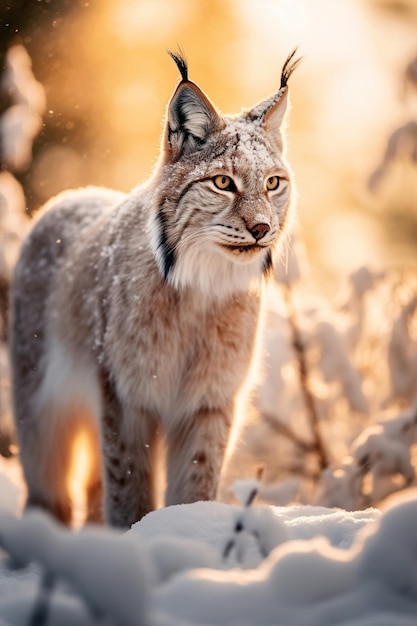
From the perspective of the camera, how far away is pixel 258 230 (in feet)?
9.12

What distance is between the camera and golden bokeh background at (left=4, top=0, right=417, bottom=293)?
805 cm

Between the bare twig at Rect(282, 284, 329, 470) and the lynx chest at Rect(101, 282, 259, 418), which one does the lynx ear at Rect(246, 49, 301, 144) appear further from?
the bare twig at Rect(282, 284, 329, 470)

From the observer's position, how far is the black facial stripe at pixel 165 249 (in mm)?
3023

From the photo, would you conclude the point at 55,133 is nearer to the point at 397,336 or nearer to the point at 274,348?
the point at 274,348

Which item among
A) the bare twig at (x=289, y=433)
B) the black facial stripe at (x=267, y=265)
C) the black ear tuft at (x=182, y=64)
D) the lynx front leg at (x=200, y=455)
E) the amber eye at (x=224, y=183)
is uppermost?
the black ear tuft at (x=182, y=64)

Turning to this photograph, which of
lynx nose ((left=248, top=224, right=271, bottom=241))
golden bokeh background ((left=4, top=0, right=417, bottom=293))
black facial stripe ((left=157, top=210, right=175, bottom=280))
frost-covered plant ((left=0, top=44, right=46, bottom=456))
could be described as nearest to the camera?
lynx nose ((left=248, top=224, right=271, bottom=241))

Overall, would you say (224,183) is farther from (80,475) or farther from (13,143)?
(13,143)

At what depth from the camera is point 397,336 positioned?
4.86m

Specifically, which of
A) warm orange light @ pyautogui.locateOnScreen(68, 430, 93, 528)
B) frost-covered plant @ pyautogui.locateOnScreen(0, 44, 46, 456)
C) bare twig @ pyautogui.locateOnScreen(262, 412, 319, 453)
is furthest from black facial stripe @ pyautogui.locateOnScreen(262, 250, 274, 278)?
frost-covered plant @ pyautogui.locateOnScreen(0, 44, 46, 456)

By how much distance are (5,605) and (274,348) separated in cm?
429

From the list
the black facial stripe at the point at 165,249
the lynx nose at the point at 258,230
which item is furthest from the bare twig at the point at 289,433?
the lynx nose at the point at 258,230

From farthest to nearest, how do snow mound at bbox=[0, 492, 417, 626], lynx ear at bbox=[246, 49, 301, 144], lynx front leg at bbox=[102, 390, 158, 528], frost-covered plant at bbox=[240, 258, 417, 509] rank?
1. frost-covered plant at bbox=[240, 258, 417, 509]
2. lynx front leg at bbox=[102, 390, 158, 528]
3. lynx ear at bbox=[246, 49, 301, 144]
4. snow mound at bbox=[0, 492, 417, 626]

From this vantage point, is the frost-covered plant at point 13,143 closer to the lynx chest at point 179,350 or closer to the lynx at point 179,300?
the lynx at point 179,300

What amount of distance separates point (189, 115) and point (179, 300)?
0.70 metres
